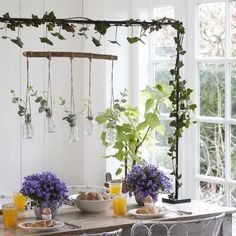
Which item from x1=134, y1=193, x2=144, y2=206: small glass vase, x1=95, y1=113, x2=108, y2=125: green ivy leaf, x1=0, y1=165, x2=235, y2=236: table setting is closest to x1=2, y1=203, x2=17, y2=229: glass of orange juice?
x1=0, y1=165, x2=235, y2=236: table setting

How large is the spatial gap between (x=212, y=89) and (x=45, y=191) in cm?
157

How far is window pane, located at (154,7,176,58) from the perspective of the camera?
16.4ft

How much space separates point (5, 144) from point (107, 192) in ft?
3.08

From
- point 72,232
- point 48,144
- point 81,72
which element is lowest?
point 72,232

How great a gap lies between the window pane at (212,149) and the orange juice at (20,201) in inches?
57.2

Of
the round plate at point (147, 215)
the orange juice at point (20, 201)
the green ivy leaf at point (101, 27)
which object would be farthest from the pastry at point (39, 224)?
the green ivy leaf at point (101, 27)

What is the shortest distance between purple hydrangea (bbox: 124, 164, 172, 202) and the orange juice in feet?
2.01

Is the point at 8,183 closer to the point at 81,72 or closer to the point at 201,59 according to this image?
the point at 81,72

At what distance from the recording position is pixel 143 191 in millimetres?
3965

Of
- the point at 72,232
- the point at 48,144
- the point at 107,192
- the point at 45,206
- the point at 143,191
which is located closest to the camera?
the point at 72,232

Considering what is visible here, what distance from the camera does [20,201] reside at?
386cm

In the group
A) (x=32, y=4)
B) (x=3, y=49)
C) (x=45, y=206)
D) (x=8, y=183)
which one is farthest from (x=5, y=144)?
(x=45, y=206)

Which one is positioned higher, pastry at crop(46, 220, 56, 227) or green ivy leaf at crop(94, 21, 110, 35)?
green ivy leaf at crop(94, 21, 110, 35)

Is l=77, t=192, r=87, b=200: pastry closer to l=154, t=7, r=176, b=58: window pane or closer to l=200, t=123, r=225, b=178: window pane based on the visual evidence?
l=200, t=123, r=225, b=178: window pane
